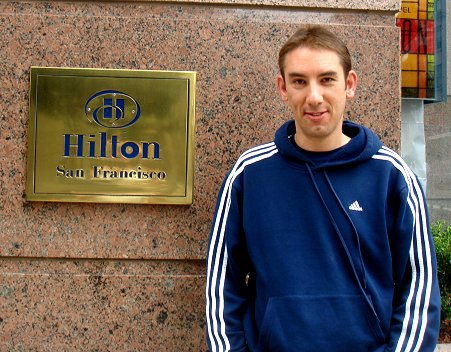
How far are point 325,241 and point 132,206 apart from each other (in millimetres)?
1093

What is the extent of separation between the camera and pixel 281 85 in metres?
2.38

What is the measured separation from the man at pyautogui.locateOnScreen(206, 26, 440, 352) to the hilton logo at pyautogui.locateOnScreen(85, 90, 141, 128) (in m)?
0.81

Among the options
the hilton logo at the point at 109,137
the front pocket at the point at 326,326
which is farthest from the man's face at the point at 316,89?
the hilton logo at the point at 109,137

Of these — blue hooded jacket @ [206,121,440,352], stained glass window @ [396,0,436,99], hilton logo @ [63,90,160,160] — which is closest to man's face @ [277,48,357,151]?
blue hooded jacket @ [206,121,440,352]

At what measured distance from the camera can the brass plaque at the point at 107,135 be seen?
2.85 meters

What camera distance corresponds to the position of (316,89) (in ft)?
7.18

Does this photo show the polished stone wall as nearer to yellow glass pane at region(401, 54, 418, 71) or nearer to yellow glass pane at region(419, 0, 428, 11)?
yellow glass pane at region(401, 54, 418, 71)

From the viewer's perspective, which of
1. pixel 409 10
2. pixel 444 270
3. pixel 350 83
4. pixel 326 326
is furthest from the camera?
pixel 409 10

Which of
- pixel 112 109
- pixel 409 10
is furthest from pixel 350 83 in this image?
pixel 409 10

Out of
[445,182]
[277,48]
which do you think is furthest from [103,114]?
[445,182]

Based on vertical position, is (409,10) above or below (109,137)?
above

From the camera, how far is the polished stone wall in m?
2.89

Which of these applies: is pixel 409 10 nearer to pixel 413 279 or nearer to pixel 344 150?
pixel 344 150

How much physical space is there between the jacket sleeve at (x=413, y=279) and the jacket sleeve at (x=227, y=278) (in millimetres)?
583
